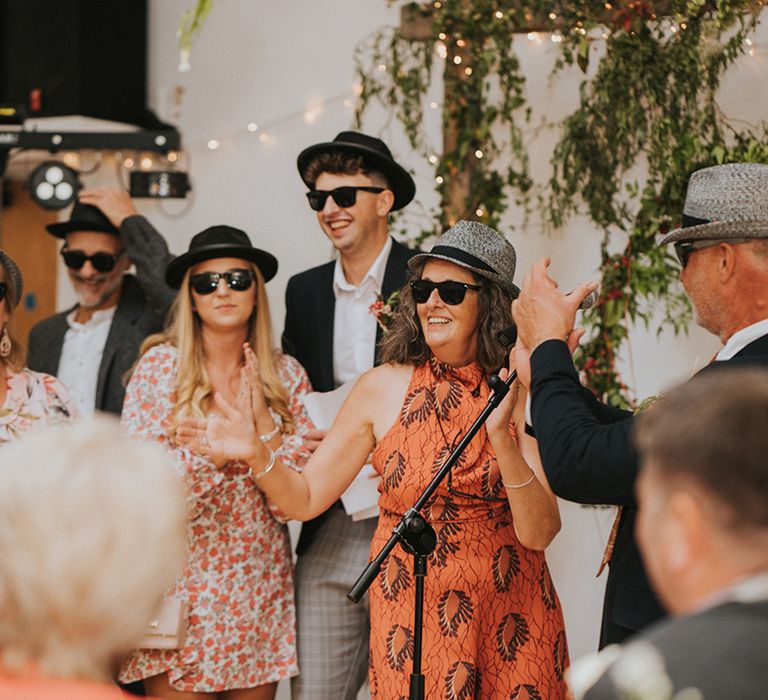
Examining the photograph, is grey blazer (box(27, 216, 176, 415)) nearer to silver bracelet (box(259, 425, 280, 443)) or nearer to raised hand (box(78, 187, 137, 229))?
raised hand (box(78, 187, 137, 229))

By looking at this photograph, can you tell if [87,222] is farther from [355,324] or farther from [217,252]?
[355,324]

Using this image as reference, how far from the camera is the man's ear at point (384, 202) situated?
11.6 feet

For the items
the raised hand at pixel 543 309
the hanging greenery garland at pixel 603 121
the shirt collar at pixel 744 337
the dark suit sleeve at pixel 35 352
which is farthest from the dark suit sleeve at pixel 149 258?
the shirt collar at pixel 744 337

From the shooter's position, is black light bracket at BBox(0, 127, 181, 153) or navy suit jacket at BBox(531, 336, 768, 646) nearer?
navy suit jacket at BBox(531, 336, 768, 646)

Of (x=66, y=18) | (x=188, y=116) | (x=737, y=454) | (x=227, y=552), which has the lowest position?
(x=227, y=552)

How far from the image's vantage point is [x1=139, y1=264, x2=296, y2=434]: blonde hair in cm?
317

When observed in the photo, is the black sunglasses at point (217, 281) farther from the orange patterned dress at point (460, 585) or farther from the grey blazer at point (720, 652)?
the grey blazer at point (720, 652)

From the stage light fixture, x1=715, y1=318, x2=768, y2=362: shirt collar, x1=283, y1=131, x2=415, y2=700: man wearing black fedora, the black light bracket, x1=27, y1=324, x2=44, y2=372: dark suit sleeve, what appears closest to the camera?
x1=715, y1=318, x2=768, y2=362: shirt collar

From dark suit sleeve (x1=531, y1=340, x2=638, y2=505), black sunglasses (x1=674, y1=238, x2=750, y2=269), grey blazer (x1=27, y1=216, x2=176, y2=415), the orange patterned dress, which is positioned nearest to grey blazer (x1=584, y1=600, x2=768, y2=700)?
dark suit sleeve (x1=531, y1=340, x2=638, y2=505)

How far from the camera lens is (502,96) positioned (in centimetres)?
439

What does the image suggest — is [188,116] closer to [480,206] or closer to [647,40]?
[480,206]

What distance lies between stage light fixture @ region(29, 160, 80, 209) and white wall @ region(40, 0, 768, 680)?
1.26 feet

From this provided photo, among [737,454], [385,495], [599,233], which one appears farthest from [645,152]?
[737,454]

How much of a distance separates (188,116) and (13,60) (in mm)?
831
